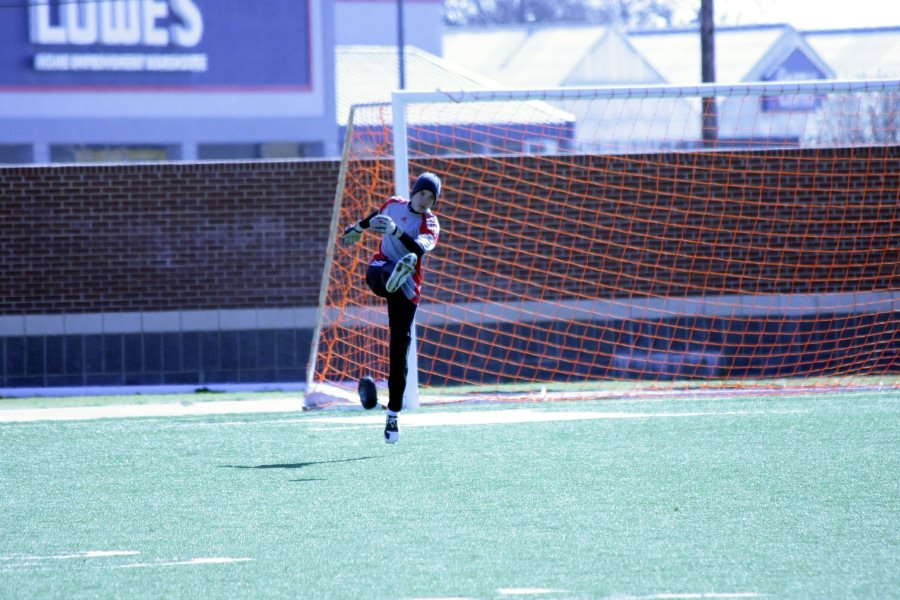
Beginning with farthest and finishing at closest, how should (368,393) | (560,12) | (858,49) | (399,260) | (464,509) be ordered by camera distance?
1. (560,12)
2. (858,49)
3. (368,393)
4. (399,260)
5. (464,509)

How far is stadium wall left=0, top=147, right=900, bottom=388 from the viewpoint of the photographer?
51.0ft

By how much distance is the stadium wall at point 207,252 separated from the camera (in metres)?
15.5

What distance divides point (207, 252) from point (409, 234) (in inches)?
283

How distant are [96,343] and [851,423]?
352 inches

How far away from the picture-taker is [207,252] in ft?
51.8

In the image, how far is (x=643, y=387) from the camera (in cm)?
1459

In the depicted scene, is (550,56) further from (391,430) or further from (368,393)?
(391,430)

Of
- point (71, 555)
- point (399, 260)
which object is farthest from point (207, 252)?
point (71, 555)

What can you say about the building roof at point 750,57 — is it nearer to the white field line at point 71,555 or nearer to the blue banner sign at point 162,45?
the blue banner sign at point 162,45

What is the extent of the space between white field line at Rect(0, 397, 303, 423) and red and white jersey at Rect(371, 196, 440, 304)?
352 cm

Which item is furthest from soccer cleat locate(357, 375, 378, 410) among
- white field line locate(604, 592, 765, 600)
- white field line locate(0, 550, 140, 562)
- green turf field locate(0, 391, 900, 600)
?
white field line locate(604, 592, 765, 600)

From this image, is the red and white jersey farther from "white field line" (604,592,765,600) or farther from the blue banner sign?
the blue banner sign

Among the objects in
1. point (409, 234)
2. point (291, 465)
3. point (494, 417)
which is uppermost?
point (409, 234)

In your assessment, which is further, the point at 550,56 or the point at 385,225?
the point at 550,56
